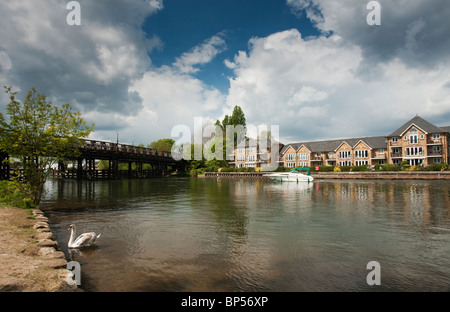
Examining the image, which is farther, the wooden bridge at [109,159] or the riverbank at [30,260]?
the wooden bridge at [109,159]

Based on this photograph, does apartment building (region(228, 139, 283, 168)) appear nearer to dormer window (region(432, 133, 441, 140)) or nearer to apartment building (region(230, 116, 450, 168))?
apartment building (region(230, 116, 450, 168))

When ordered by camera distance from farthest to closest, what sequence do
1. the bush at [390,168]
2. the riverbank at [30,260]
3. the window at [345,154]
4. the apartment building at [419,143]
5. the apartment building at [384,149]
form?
the window at [345,154]
the apartment building at [384,149]
the apartment building at [419,143]
the bush at [390,168]
the riverbank at [30,260]

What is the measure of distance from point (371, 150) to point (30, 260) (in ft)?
269

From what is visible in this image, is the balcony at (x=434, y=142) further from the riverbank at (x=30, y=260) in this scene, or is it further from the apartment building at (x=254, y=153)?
the riverbank at (x=30, y=260)

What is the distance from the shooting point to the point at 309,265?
772 centimetres

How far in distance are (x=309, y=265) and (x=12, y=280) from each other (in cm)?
744

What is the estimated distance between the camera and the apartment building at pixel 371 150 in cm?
6378

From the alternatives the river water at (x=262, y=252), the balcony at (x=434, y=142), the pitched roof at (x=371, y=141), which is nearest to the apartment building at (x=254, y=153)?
the pitched roof at (x=371, y=141)

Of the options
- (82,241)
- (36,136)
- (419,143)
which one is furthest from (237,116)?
(82,241)

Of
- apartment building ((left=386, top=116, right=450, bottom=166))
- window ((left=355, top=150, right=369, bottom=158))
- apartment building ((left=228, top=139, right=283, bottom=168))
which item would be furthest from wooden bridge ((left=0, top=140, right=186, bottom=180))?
apartment building ((left=386, top=116, right=450, bottom=166))

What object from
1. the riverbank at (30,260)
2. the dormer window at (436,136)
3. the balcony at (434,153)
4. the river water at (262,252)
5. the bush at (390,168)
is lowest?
the river water at (262,252)

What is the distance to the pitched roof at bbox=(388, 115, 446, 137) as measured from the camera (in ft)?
208

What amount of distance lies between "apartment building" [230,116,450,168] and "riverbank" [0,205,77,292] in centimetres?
7751
